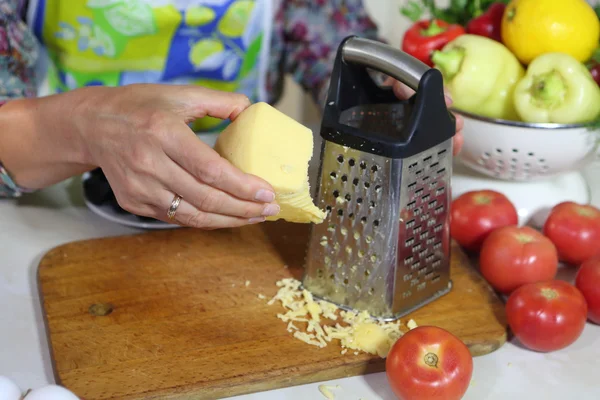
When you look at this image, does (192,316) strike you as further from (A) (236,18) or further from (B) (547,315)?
(A) (236,18)

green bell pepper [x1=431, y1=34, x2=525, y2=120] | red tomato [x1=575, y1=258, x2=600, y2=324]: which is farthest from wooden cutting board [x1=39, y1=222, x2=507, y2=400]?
green bell pepper [x1=431, y1=34, x2=525, y2=120]

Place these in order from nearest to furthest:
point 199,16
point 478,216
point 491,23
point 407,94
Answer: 1. point 407,94
2. point 478,216
3. point 491,23
4. point 199,16

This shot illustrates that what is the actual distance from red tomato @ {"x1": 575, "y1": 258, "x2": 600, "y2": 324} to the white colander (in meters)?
0.21

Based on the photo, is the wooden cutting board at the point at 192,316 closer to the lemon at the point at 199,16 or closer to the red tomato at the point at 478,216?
the red tomato at the point at 478,216

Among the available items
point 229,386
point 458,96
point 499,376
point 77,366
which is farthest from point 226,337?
point 458,96

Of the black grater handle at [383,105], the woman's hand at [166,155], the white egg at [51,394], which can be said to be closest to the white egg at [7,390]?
the white egg at [51,394]

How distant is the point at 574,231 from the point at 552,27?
0.35m

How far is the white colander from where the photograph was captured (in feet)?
4.04

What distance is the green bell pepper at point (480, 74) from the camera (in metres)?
1.27

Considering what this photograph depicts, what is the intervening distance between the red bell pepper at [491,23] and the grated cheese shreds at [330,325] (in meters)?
0.60

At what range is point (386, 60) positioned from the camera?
3.42 feet

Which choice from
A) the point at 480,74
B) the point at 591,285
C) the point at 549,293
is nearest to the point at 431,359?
the point at 549,293

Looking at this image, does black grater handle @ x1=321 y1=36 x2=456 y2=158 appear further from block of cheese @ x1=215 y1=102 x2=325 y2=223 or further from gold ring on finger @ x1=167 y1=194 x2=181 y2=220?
gold ring on finger @ x1=167 y1=194 x2=181 y2=220

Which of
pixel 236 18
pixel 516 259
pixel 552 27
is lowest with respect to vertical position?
pixel 516 259
